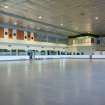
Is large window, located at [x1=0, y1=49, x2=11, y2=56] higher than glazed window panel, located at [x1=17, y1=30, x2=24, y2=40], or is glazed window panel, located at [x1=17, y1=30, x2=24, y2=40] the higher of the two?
glazed window panel, located at [x1=17, y1=30, x2=24, y2=40]

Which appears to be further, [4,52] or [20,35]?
[20,35]

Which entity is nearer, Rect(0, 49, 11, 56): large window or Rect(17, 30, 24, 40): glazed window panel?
Rect(0, 49, 11, 56): large window

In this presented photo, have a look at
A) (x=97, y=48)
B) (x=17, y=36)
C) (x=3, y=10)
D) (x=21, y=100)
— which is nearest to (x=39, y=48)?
(x=17, y=36)

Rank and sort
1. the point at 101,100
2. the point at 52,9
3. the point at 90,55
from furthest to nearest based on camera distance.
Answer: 1. the point at 90,55
2. the point at 52,9
3. the point at 101,100

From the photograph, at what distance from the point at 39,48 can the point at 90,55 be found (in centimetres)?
1288

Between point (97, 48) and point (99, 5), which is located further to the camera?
point (97, 48)

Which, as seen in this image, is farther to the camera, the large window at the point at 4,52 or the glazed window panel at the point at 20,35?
the glazed window panel at the point at 20,35

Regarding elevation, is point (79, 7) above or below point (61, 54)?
above

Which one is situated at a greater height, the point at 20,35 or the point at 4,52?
the point at 20,35

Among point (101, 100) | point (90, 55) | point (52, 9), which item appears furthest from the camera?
point (90, 55)

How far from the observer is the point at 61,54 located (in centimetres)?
4769

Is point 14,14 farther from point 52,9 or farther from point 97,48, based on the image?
point 97,48

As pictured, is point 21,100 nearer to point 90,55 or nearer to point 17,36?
point 17,36

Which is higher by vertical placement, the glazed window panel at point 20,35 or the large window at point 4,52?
the glazed window panel at point 20,35
